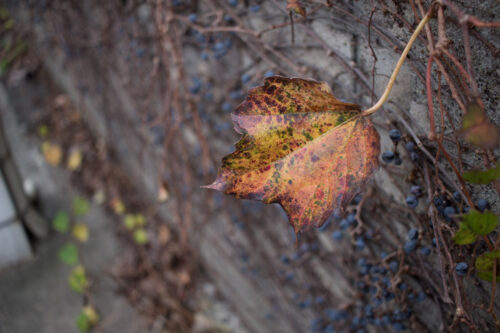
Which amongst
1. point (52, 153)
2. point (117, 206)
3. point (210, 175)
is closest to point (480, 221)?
point (210, 175)

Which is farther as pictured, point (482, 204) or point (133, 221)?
point (133, 221)

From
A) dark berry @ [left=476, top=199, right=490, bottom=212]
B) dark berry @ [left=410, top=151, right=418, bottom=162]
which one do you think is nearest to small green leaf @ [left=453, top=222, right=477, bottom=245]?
dark berry @ [left=476, top=199, right=490, bottom=212]

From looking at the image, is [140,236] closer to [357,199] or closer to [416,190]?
[357,199]

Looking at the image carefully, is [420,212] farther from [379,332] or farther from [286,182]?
[379,332]

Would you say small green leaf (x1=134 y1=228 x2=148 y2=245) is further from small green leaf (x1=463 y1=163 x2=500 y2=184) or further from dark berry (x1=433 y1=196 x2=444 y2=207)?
small green leaf (x1=463 y1=163 x2=500 y2=184)

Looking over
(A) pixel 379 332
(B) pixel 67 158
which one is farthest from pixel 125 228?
(A) pixel 379 332

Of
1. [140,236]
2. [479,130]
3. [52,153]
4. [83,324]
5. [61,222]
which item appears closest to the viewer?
[479,130]
